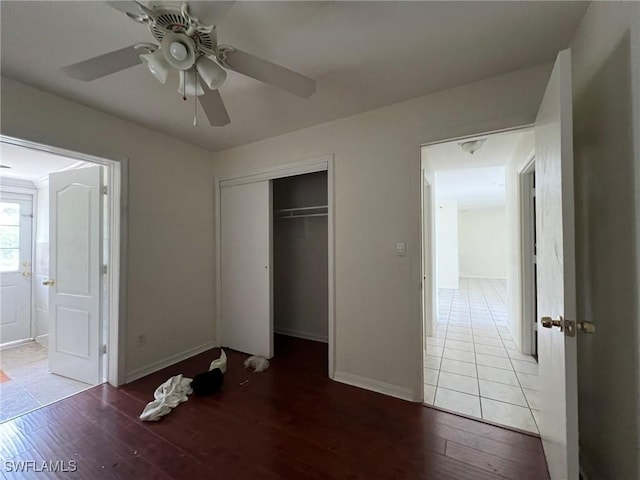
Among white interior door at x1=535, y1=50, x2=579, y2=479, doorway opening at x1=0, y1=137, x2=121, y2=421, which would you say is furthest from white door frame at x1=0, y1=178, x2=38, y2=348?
white interior door at x1=535, y1=50, x2=579, y2=479

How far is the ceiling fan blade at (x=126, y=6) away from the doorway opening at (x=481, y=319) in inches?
79.8

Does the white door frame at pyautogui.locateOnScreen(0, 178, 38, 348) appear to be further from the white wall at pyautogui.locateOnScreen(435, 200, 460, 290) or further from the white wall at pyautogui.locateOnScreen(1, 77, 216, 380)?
the white wall at pyautogui.locateOnScreen(435, 200, 460, 290)

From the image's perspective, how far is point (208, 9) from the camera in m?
1.03

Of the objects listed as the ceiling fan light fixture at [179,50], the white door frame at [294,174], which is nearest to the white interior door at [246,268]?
the white door frame at [294,174]

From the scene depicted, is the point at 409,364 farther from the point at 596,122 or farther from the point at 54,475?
the point at 54,475

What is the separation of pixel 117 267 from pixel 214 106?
5.89 ft

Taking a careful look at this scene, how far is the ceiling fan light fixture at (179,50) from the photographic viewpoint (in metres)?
1.15

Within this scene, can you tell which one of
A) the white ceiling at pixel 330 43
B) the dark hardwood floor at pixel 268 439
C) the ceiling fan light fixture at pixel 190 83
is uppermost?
the white ceiling at pixel 330 43

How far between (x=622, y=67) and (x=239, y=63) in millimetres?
1629

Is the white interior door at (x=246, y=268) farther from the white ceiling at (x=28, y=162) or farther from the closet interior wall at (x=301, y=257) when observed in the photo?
the white ceiling at (x=28, y=162)

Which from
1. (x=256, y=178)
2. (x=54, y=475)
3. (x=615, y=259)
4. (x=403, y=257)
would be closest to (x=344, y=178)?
(x=403, y=257)

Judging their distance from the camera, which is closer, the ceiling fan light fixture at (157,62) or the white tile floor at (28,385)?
the ceiling fan light fixture at (157,62)

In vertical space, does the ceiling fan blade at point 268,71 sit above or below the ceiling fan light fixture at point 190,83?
above

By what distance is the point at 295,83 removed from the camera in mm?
1426
